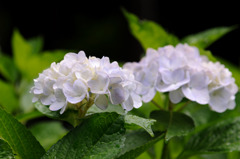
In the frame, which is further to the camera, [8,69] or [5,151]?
[8,69]

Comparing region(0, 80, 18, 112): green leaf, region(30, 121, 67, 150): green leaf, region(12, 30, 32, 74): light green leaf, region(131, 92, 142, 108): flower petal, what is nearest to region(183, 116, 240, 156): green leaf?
region(131, 92, 142, 108): flower petal

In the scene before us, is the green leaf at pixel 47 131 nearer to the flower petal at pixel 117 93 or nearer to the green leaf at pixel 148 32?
the green leaf at pixel 148 32

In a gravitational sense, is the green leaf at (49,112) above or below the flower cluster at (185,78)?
above

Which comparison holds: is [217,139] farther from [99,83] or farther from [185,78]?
[99,83]

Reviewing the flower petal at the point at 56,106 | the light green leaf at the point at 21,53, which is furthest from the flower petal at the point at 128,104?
the light green leaf at the point at 21,53

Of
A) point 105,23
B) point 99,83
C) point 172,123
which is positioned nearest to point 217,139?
point 172,123
